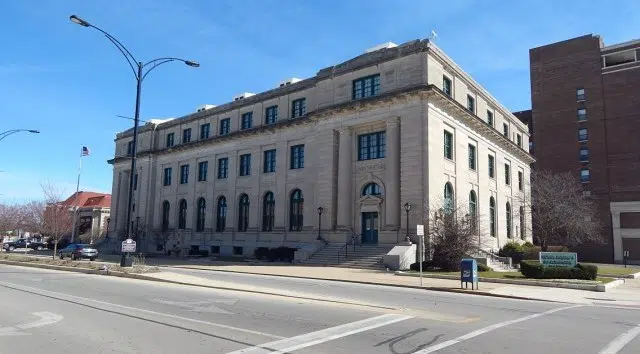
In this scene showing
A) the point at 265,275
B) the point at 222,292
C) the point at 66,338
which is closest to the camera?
the point at 66,338

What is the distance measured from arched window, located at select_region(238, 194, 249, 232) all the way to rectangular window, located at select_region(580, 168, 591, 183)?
46.7 metres

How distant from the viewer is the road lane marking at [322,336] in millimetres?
7845

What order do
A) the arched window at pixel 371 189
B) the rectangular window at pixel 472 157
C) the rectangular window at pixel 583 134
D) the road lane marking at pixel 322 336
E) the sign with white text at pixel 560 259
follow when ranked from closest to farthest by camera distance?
1. the road lane marking at pixel 322 336
2. the sign with white text at pixel 560 259
3. the arched window at pixel 371 189
4. the rectangular window at pixel 472 157
5. the rectangular window at pixel 583 134

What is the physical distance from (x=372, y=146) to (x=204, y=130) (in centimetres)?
2445

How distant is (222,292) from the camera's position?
16641 millimetres

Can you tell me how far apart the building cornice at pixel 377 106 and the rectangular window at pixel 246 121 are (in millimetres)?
1355

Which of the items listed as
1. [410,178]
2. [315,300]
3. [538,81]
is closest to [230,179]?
[410,178]

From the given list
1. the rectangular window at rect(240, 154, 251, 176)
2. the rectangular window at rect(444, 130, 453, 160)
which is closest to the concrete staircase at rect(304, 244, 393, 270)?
A: the rectangular window at rect(444, 130, 453, 160)

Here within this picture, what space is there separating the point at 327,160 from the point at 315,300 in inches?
1061

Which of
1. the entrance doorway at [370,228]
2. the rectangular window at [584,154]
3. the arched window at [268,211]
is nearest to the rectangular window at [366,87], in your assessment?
the entrance doorway at [370,228]

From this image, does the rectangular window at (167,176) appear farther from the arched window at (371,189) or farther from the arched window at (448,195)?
the arched window at (448,195)

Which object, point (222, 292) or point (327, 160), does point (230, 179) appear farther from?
point (222, 292)

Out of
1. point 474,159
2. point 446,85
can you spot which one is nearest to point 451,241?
point 446,85

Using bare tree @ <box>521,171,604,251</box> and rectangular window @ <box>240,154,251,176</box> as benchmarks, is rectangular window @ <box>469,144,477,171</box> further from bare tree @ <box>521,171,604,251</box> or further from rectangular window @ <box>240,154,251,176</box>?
rectangular window @ <box>240,154,251,176</box>
